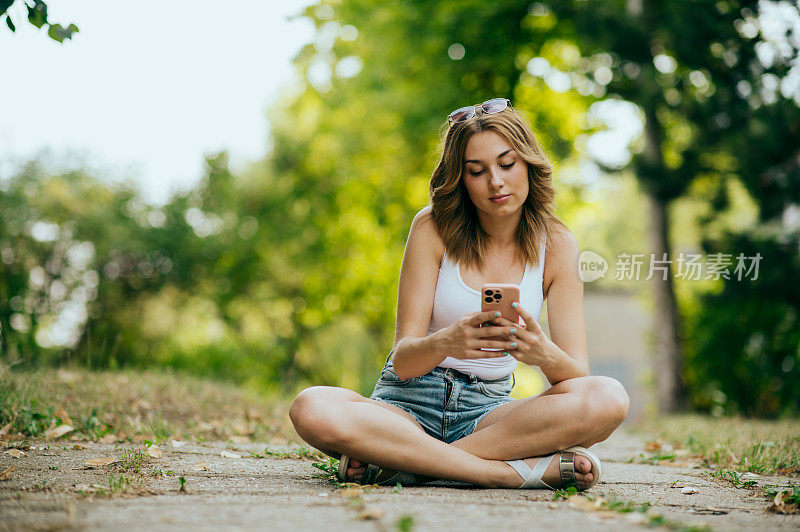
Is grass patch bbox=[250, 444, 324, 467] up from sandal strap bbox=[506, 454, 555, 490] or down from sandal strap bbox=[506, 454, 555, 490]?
down

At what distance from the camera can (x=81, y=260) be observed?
35.3 feet

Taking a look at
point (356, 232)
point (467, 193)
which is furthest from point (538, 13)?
point (467, 193)

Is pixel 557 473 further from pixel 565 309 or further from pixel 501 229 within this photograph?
→ pixel 501 229

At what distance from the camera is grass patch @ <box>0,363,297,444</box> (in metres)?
4.08

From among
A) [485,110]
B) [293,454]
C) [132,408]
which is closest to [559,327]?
[485,110]

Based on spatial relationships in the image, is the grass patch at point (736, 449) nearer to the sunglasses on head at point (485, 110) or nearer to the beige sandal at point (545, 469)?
the beige sandal at point (545, 469)

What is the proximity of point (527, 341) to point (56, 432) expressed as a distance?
2.76m

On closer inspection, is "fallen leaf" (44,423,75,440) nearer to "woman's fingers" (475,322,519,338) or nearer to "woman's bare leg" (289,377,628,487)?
"woman's bare leg" (289,377,628,487)

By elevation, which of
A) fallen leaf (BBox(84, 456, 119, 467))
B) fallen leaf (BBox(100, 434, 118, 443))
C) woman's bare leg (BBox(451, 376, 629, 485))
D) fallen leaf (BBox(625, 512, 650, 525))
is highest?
woman's bare leg (BBox(451, 376, 629, 485))

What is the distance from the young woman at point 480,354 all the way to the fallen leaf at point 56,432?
1831mm

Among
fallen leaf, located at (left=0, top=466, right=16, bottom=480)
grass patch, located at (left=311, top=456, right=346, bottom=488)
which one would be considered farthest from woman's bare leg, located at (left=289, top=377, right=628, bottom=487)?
fallen leaf, located at (left=0, top=466, right=16, bottom=480)

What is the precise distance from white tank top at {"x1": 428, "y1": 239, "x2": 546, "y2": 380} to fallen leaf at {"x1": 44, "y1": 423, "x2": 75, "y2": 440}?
2233 mm

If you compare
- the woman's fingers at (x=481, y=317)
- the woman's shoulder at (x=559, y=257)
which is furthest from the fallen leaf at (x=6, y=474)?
the woman's shoulder at (x=559, y=257)

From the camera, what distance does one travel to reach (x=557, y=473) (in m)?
2.89
